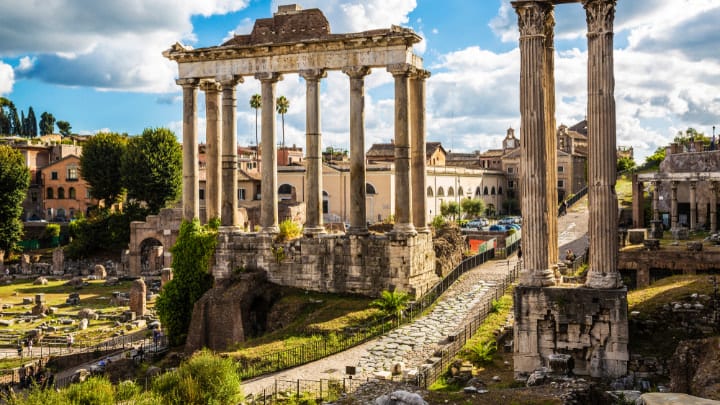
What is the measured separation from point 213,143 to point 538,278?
17.5 m

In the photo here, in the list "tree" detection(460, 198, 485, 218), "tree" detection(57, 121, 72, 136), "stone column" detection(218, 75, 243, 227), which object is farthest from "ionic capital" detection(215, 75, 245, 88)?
"tree" detection(57, 121, 72, 136)

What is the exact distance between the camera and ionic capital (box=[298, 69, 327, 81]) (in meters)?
29.2

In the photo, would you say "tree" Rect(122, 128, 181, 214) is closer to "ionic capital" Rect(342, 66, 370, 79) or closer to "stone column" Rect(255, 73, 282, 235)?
"stone column" Rect(255, 73, 282, 235)

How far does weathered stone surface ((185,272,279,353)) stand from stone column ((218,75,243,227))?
10.5 feet

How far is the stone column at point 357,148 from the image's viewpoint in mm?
28594

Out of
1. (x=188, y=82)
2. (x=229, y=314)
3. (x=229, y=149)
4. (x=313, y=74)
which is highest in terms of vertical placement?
(x=188, y=82)

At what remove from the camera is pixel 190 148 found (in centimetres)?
3167

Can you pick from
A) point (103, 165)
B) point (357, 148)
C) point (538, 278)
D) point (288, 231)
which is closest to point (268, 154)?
point (288, 231)

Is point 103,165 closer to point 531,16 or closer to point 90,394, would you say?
point 90,394

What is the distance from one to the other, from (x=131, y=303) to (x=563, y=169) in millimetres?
52934

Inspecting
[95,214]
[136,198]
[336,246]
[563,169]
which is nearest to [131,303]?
[336,246]

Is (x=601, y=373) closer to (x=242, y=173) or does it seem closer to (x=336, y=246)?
(x=336, y=246)

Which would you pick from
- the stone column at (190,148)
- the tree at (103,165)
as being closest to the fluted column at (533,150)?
the stone column at (190,148)

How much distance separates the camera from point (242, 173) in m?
72.2
